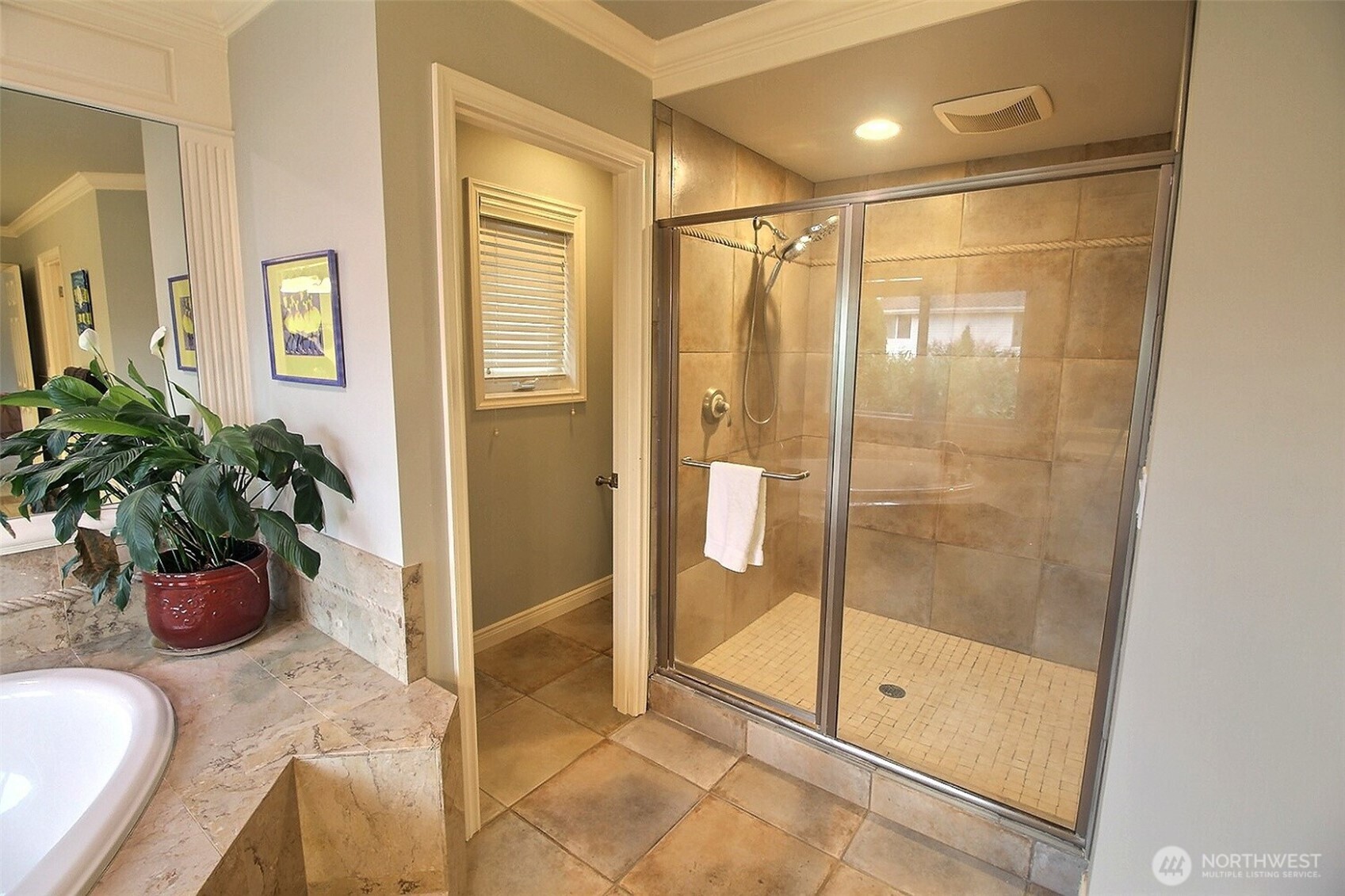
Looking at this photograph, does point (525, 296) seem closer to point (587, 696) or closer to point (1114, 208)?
point (587, 696)

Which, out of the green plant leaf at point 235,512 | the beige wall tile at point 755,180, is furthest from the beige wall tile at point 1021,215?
the green plant leaf at point 235,512

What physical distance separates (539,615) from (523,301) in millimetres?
1534

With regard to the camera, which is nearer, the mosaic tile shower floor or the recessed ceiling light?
the mosaic tile shower floor

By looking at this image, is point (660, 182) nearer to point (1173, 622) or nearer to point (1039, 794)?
point (1173, 622)

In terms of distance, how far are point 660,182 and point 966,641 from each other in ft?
7.84

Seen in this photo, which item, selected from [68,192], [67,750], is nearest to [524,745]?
[67,750]

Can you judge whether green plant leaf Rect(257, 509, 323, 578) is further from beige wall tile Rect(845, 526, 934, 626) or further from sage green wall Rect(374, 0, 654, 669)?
beige wall tile Rect(845, 526, 934, 626)

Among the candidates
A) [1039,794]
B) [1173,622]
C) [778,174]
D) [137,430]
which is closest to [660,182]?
[778,174]

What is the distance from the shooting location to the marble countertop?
1127mm

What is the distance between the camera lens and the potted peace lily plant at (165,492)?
148 cm

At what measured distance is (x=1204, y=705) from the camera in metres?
1.30

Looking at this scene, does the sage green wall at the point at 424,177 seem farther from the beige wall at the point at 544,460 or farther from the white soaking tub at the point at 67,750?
the beige wall at the point at 544,460

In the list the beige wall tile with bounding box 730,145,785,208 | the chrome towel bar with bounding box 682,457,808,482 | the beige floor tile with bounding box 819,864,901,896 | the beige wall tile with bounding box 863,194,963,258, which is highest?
the beige wall tile with bounding box 730,145,785,208

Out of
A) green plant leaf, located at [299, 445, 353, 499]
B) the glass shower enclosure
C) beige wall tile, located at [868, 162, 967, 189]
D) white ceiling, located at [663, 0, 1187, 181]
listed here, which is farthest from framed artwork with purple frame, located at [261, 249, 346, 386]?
beige wall tile, located at [868, 162, 967, 189]
